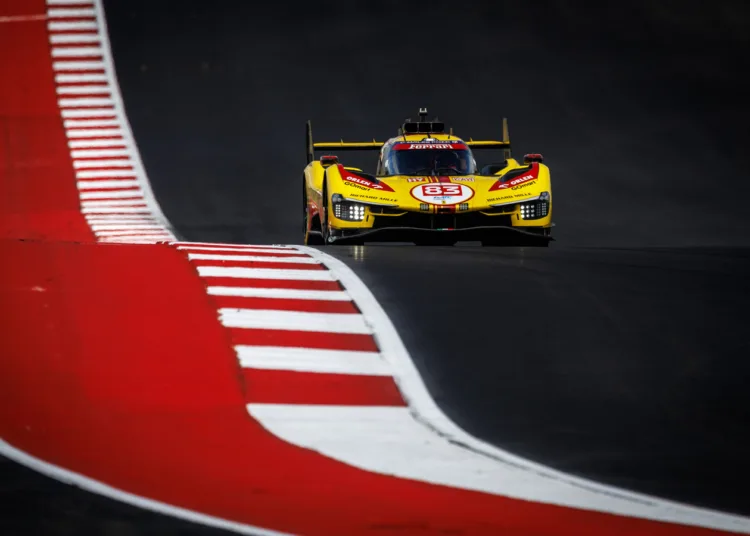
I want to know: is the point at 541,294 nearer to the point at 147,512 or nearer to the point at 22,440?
the point at 22,440

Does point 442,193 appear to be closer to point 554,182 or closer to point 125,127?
point 554,182

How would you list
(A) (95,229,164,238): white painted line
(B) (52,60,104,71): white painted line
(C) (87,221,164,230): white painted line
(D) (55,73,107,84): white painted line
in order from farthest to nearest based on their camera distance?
1. (B) (52,60,104,71): white painted line
2. (D) (55,73,107,84): white painted line
3. (C) (87,221,164,230): white painted line
4. (A) (95,229,164,238): white painted line

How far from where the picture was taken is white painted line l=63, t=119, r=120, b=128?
73.6ft

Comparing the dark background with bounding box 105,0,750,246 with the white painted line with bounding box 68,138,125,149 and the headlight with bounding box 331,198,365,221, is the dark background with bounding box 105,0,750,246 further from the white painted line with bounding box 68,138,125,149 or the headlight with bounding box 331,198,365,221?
the headlight with bounding box 331,198,365,221

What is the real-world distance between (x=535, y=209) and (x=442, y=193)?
2.96 feet

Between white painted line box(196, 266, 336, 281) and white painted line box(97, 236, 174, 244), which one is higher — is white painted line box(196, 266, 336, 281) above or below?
above

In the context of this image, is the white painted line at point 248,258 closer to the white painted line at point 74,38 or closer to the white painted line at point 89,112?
the white painted line at point 89,112

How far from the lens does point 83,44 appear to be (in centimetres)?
2577

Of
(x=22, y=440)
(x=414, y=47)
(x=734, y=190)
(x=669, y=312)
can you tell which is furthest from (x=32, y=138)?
(x=22, y=440)

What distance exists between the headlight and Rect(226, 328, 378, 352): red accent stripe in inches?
229

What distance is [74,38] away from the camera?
1025 inches

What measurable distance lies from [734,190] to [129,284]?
1152 cm

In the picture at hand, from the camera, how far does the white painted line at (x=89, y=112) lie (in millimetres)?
22891

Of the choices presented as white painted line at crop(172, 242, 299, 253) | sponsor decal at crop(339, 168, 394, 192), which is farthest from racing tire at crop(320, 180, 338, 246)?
white painted line at crop(172, 242, 299, 253)
